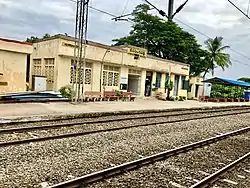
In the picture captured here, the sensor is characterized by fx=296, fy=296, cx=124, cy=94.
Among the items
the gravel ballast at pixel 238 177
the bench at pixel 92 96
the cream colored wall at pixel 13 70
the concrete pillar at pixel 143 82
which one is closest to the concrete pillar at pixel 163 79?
the concrete pillar at pixel 143 82

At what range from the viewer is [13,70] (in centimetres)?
1889

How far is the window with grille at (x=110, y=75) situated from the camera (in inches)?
970

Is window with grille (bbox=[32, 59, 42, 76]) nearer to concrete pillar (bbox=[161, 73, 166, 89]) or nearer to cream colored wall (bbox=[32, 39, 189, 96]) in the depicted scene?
cream colored wall (bbox=[32, 39, 189, 96])

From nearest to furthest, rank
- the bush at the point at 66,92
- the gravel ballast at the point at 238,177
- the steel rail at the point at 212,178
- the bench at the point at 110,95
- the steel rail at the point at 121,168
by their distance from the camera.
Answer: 1. the steel rail at the point at 121,168
2. the steel rail at the point at 212,178
3. the gravel ballast at the point at 238,177
4. the bush at the point at 66,92
5. the bench at the point at 110,95

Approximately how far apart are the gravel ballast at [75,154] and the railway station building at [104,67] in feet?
40.8

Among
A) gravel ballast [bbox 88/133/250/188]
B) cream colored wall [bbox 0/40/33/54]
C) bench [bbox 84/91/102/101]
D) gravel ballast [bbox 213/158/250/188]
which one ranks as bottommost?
gravel ballast [bbox 213/158/250/188]

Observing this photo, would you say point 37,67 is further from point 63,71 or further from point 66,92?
point 66,92

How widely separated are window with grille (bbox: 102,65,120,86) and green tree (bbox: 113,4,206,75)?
1541 cm

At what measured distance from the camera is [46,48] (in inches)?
887

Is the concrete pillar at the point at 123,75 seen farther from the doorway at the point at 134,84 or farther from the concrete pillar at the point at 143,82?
the concrete pillar at the point at 143,82

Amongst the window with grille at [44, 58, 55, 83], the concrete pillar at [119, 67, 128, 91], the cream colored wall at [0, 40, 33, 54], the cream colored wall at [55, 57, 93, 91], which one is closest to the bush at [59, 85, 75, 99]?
the cream colored wall at [55, 57, 93, 91]

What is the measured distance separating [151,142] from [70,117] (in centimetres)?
541

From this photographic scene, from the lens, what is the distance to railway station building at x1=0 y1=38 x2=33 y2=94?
18297mm

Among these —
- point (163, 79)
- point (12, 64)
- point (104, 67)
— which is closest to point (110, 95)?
point (104, 67)
